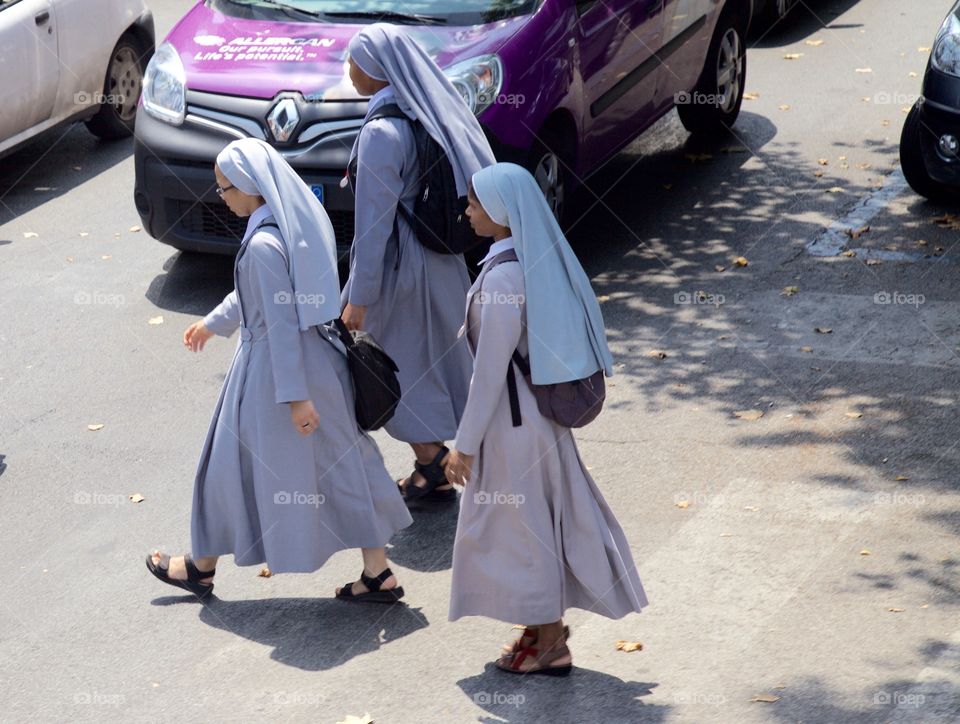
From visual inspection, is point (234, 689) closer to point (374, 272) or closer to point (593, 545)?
point (593, 545)

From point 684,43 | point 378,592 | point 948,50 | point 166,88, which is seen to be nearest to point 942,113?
point 948,50

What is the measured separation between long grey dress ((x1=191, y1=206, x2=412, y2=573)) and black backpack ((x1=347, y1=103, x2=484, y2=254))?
2.85 ft

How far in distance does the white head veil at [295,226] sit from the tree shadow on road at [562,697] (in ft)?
4.84

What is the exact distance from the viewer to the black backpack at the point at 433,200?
245 inches

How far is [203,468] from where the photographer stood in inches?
226

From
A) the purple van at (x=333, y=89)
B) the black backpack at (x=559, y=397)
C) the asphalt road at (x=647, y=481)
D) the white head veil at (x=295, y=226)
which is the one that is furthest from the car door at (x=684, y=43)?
the black backpack at (x=559, y=397)

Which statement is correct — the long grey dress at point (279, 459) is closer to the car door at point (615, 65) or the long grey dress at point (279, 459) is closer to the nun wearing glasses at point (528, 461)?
the nun wearing glasses at point (528, 461)

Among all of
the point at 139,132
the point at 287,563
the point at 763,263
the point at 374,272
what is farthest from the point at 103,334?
the point at 763,263

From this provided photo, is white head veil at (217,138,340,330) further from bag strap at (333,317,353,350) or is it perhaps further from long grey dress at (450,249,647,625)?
long grey dress at (450,249,647,625)

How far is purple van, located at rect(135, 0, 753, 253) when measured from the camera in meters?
8.29

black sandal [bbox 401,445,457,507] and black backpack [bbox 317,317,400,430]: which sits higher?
black backpack [bbox 317,317,400,430]

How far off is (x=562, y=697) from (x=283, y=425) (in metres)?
1.47

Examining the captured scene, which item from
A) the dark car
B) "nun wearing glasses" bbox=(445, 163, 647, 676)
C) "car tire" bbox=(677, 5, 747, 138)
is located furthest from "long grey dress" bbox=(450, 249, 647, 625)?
"car tire" bbox=(677, 5, 747, 138)

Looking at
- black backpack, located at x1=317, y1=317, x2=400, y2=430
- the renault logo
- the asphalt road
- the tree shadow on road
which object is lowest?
the asphalt road
